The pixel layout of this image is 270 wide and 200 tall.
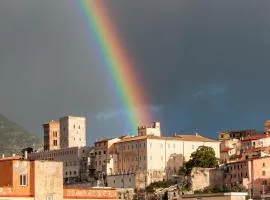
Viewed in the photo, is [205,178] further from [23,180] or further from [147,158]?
[23,180]

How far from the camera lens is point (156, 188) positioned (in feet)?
518

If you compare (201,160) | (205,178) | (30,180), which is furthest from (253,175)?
→ (30,180)

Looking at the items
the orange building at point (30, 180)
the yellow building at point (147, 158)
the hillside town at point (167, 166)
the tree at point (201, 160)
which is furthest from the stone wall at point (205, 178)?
the orange building at point (30, 180)

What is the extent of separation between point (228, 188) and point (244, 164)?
6.07 meters

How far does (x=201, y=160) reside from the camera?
161 m

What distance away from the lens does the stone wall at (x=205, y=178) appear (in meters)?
154

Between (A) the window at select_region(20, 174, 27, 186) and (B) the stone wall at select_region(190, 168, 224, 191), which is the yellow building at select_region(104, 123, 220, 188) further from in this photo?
(A) the window at select_region(20, 174, 27, 186)

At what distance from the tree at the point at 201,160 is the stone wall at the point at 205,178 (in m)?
3.92

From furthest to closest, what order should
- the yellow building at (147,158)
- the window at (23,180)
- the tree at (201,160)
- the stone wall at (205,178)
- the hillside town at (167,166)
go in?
the yellow building at (147,158) < the tree at (201,160) < the stone wall at (205,178) < the hillside town at (167,166) < the window at (23,180)

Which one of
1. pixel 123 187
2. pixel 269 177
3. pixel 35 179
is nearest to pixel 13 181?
pixel 35 179

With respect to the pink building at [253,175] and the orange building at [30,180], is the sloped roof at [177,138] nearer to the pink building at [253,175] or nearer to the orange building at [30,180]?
the pink building at [253,175]

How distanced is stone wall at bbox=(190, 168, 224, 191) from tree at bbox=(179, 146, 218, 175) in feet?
12.9

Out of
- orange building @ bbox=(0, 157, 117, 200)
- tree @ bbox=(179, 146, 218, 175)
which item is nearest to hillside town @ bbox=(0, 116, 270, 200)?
tree @ bbox=(179, 146, 218, 175)

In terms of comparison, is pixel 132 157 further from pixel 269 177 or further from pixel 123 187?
pixel 269 177
